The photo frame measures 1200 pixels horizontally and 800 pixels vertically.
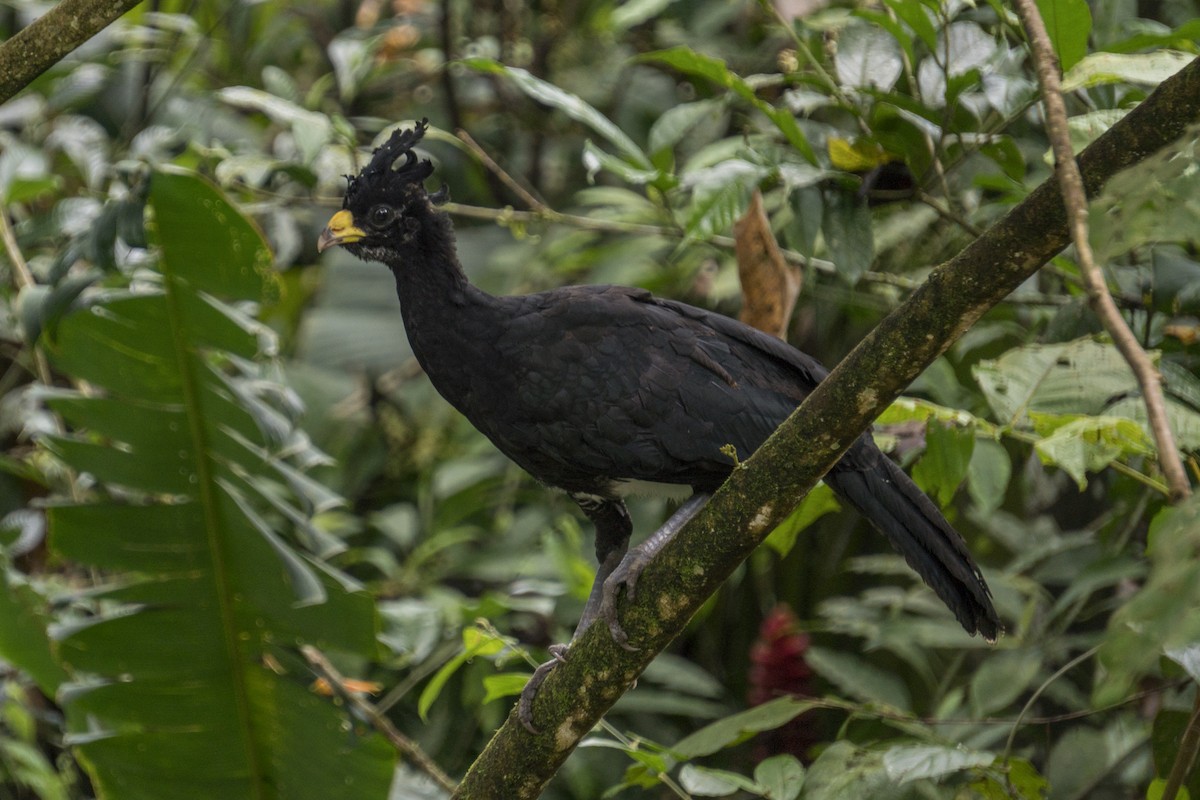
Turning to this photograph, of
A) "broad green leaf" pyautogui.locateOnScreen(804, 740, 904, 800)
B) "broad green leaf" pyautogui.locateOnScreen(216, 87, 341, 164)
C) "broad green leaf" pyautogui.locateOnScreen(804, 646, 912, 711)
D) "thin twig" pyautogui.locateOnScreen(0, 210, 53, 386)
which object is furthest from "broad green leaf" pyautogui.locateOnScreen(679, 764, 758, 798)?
"thin twig" pyautogui.locateOnScreen(0, 210, 53, 386)

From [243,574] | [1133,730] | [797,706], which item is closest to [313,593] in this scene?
[243,574]

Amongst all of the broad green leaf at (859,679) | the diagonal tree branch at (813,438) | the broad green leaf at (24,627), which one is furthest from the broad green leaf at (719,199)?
the broad green leaf at (24,627)

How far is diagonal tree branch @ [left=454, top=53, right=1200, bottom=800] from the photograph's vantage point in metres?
1.93

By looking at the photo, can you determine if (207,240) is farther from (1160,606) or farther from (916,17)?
(1160,606)

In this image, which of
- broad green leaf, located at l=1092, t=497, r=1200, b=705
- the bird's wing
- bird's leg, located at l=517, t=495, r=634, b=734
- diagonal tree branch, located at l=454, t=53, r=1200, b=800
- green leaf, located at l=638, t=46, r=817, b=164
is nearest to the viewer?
broad green leaf, located at l=1092, t=497, r=1200, b=705

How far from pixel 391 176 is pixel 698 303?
76.1 inches

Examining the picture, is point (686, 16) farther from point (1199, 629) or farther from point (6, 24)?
point (1199, 629)

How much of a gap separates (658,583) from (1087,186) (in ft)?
3.39

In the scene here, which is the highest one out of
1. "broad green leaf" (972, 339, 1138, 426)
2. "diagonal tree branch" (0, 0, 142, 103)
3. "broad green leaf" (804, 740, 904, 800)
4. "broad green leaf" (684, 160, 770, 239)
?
"diagonal tree branch" (0, 0, 142, 103)

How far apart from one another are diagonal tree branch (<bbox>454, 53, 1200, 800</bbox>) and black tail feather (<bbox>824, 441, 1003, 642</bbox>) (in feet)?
1.52

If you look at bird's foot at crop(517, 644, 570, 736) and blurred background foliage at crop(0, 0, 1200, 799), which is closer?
bird's foot at crop(517, 644, 570, 736)

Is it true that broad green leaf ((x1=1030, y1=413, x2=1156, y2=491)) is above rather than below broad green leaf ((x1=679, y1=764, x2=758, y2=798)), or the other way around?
above

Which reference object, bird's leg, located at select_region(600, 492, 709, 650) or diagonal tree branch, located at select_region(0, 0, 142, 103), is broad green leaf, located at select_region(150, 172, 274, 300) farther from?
bird's leg, located at select_region(600, 492, 709, 650)

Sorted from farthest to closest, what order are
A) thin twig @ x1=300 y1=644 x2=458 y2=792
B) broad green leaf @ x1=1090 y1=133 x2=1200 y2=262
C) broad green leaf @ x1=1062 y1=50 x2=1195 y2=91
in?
thin twig @ x1=300 y1=644 x2=458 y2=792 < broad green leaf @ x1=1062 y1=50 x2=1195 y2=91 < broad green leaf @ x1=1090 y1=133 x2=1200 y2=262
